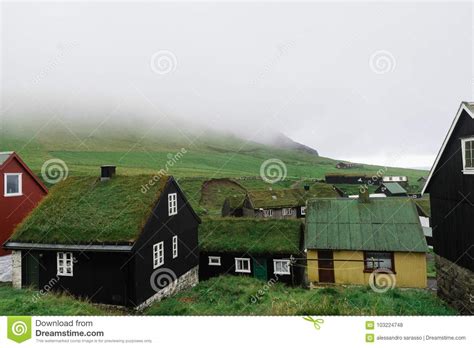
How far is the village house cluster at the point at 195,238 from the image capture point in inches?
332

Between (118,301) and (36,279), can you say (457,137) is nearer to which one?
(118,301)

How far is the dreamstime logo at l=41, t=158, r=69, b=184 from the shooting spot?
11.8 metres

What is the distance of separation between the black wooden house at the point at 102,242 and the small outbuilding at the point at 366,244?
256 inches

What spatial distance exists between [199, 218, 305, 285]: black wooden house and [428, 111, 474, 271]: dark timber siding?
615cm

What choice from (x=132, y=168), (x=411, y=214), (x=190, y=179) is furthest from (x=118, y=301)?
(x=411, y=214)

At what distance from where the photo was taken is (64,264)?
Answer: 9164 millimetres

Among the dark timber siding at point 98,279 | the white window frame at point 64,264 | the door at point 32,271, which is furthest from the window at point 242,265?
the door at point 32,271

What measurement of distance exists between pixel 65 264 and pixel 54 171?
212 inches

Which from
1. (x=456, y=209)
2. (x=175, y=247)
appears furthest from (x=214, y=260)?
(x=456, y=209)

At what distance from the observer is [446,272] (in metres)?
8.87

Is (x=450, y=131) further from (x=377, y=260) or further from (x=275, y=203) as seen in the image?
(x=275, y=203)

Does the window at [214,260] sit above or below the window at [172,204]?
below

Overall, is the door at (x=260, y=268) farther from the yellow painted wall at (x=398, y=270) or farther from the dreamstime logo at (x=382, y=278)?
the dreamstime logo at (x=382, y=278)
